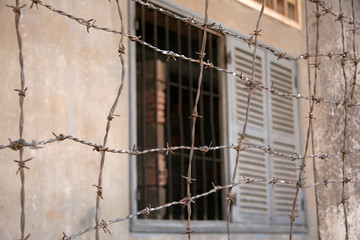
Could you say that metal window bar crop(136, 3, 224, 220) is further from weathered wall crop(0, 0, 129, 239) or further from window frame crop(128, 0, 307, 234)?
weathered wall crop(0, 0, 129, 239)

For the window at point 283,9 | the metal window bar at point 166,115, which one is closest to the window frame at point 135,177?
the metal window bar at point 166,115

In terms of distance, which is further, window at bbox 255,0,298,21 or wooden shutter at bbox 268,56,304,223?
window at bbox 255,0,298,21

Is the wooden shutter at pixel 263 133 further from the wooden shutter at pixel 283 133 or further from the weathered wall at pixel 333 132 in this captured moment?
the weathered wall at pixel 333 132

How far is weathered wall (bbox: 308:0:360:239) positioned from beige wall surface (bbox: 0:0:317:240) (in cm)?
110

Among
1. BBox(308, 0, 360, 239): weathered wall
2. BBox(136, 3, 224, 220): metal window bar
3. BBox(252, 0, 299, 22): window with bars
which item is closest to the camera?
BBox(308, 0, 360, 239): weathered wall

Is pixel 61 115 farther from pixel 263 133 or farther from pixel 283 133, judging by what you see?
pixel 283 133

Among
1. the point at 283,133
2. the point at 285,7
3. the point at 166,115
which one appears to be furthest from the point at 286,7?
the point at 166,115

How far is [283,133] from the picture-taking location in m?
4.90

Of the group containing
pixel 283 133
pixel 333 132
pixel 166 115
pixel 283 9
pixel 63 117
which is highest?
pixel 283 9

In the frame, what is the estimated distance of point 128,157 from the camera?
3.50 m

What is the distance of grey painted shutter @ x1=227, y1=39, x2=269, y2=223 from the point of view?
4391 mm

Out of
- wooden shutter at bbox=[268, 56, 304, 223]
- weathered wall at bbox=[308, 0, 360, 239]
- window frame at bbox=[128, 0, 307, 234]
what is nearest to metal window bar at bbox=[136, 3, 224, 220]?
window frame at bbox=[128, 0, 307, 234]

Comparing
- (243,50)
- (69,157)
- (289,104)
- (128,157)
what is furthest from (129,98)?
(289,104)

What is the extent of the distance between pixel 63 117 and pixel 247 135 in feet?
5.88
